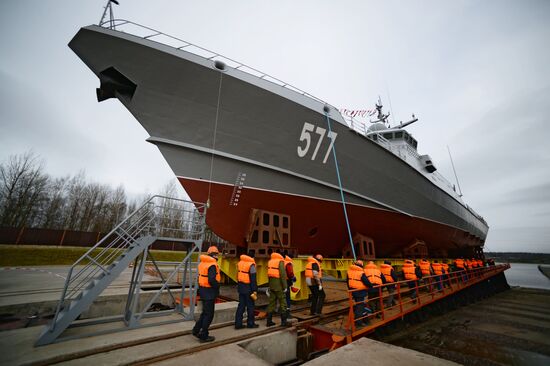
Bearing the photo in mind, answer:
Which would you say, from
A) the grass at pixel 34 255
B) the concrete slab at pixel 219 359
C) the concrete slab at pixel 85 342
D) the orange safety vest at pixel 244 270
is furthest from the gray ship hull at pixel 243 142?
the grass at pixel 34 255

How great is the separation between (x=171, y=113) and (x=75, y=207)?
110 ft

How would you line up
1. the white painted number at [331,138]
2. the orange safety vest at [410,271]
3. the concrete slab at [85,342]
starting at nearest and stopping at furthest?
1. the concrete slab at [85,342]
2. the white painted number at [331,138]
3. the orange safety vest at [410,271]

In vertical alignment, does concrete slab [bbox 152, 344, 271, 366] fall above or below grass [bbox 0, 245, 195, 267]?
below

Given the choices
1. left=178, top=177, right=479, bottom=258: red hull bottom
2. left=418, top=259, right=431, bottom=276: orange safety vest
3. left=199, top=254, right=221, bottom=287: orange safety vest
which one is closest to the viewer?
left=199, top=254, right=221, bottom=287: orange safety vest

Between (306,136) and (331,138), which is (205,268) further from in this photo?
(331,138)

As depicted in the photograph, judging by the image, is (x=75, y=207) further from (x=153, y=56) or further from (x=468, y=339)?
(x=468, y=339)

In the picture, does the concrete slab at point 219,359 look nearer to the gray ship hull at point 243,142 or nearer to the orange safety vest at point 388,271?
the gray ship hull at point 243,142

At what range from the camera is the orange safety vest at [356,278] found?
4.72m

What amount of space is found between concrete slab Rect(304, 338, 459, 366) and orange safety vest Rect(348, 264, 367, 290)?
1824 millimetres

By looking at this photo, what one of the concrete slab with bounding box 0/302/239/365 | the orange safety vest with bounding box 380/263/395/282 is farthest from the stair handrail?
the orange safety vest with bounding box 380/263/395/282

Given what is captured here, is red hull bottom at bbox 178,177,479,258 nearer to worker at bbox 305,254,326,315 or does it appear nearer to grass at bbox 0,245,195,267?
worker at bbox 305,254,326,315

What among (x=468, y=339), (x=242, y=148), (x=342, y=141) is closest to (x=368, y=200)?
(x=342, y=141)

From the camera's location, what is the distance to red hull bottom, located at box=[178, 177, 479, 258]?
5773 mm

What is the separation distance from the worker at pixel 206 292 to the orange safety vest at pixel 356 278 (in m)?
2.79
